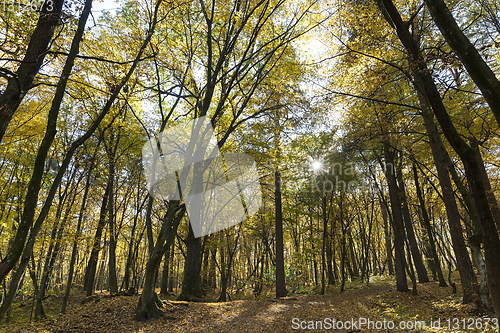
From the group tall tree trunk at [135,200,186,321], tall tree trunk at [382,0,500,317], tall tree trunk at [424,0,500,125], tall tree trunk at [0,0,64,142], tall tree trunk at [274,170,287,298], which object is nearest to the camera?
tall tree trunk at [424,0,500,125]

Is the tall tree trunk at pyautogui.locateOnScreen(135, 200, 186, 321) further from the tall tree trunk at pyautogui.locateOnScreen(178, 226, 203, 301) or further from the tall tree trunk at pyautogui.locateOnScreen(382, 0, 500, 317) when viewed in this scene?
the tall tree trunk at pyautogui.locateOnScreen(382, 0, 500, 317)

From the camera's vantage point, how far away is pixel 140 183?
47.3 feet

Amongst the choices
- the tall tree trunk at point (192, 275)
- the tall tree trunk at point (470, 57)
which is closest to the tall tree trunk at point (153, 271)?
the tall tree trunk at point (192, 275)

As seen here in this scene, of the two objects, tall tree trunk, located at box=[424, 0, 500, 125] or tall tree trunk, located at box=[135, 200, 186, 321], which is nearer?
tall tree trunk, located at box=[424, 0, 500, 125]

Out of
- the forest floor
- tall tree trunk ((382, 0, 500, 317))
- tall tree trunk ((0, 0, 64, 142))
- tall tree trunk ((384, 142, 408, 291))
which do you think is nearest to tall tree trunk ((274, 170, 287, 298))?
the forest floor

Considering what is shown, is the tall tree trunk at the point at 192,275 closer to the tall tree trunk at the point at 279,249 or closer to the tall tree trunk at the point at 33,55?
the tall tree trunk at the point at 279,249

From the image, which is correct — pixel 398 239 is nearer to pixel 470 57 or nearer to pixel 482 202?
pixel 482 202

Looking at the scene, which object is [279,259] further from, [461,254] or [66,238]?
[66,238]

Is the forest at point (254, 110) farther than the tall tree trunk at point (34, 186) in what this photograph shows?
Yes

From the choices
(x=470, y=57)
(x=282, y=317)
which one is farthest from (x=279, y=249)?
(x=470, y=57)

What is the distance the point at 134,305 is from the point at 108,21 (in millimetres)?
9686

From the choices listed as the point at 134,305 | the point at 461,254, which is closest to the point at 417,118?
the point at 461,254

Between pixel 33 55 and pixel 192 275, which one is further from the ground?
pixel 33 55

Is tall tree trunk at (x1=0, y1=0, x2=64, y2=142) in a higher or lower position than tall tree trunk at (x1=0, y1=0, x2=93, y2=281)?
higher
